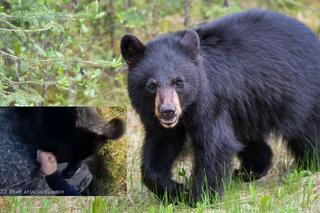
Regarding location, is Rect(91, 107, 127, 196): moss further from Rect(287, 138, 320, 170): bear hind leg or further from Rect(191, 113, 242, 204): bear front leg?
Rect(287, 138, 320, 170): bear hind leg

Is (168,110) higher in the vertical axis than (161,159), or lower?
higher

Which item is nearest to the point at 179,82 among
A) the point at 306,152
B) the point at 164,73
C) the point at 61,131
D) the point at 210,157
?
the point at 164,73

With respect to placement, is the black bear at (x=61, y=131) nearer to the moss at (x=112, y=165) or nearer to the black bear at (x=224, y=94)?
the moss at (x=112, y=165)

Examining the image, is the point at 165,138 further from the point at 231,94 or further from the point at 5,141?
the point at 5,141

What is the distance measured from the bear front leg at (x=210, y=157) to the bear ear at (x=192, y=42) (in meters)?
0.56

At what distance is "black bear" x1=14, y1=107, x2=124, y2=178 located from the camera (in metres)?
5.13

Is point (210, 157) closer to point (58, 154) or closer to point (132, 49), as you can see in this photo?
point (132, 49)

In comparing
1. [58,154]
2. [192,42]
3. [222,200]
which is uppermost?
[192,42]

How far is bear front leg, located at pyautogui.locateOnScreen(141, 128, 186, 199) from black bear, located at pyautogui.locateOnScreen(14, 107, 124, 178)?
726mm

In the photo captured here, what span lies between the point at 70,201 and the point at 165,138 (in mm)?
962

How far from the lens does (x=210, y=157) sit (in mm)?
5645

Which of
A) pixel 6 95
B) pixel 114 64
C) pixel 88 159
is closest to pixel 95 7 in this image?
pixel 114 64

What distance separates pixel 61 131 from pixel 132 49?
947 millimetres

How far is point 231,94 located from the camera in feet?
19.4
